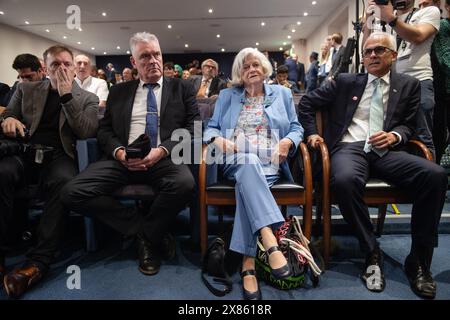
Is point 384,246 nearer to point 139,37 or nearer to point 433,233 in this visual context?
point 433,233

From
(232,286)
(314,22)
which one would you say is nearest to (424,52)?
(232,286)

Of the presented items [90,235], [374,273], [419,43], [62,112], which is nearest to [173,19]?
[62,112]

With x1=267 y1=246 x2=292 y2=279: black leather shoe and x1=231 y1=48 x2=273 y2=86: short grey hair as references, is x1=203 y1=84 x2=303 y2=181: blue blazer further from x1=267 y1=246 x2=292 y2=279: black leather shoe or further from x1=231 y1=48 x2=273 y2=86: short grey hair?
x1=267 y1=246 x2=292 y2=279: black leather shoe

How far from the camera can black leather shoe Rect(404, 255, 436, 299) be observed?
1525 mm

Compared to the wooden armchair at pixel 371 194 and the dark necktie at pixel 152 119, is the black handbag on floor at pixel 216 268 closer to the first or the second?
the wooden armchair at pixel 371 194

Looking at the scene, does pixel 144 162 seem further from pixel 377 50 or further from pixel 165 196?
pixel 377 50

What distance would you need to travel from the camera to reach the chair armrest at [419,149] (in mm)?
1779

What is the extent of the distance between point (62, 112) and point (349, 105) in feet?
6.24

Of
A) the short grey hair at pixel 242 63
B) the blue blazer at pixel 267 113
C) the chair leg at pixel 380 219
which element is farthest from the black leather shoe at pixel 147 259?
the chair leg at pixel 380 219

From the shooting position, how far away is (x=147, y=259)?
5.99ft

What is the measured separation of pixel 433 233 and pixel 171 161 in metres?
1.51

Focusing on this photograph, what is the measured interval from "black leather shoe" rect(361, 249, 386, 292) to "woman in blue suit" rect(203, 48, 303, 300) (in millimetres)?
432

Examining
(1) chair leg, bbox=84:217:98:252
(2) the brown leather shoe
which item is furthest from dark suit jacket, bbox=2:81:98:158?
(2) the brown leather shoe

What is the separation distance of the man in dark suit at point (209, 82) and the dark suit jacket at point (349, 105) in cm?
291
